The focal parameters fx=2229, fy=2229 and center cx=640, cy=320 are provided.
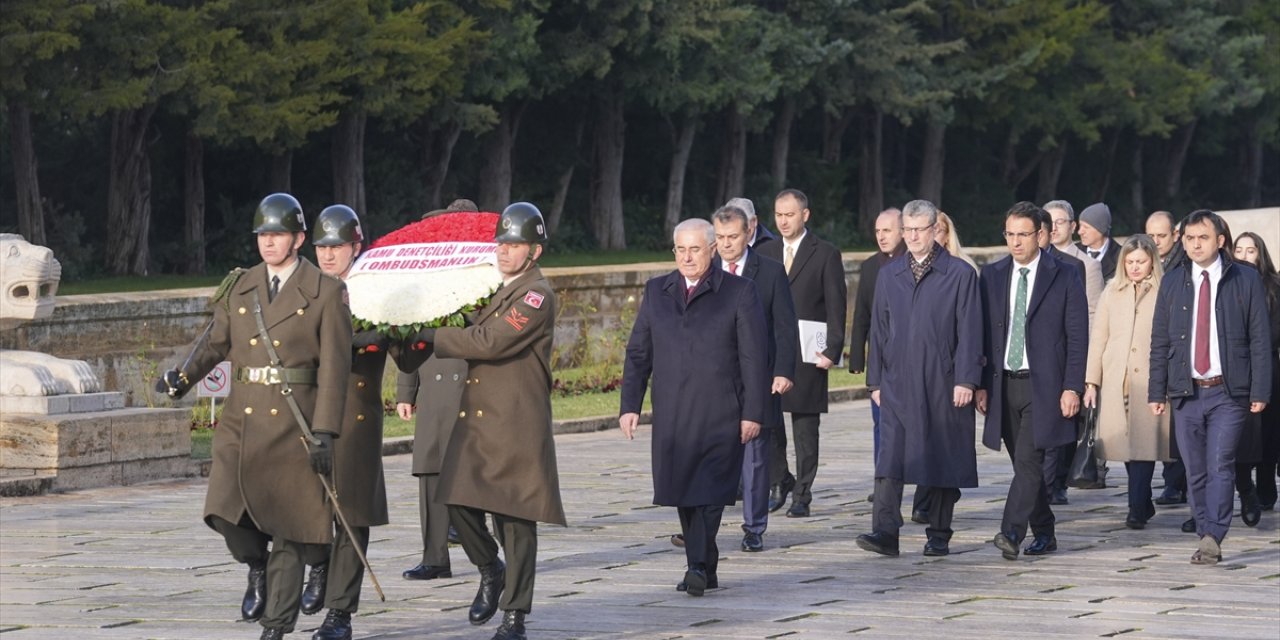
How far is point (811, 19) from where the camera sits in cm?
5275

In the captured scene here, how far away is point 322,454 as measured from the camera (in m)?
8.33

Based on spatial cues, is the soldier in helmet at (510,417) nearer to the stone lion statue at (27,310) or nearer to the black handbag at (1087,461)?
the black handbag at (1087,461)

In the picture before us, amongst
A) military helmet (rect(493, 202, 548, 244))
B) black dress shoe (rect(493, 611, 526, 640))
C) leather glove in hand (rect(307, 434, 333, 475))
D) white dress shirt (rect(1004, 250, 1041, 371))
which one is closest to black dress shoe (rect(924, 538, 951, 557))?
white dress shirt (rect(1004, 250, 1041, 371))

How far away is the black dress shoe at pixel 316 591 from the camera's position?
9.27 metres

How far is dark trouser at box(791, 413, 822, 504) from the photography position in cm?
1326

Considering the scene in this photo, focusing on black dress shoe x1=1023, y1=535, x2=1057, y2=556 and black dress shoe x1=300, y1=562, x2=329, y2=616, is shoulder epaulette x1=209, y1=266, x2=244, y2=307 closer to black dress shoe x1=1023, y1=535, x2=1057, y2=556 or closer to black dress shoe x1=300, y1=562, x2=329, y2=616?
black dress shoe x1=300, y1=562, x2=329, y2=616

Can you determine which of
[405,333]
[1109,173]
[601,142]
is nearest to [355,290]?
[405,333]

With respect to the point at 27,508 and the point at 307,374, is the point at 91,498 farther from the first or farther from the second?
the point at 307,374

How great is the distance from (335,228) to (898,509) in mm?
3810

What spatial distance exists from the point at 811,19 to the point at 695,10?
692 centimetres

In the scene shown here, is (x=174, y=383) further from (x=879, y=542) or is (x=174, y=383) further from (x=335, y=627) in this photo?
(x=879, y=542)

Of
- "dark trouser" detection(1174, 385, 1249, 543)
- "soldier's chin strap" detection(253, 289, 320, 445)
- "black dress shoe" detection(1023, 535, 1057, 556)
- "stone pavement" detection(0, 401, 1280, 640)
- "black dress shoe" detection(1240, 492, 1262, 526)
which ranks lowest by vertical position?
"stone pavement" detection(0, 401, 1280, 640)

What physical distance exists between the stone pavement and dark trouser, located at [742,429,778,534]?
0.18 m

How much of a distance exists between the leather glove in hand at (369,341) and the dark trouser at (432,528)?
66.4 inches
